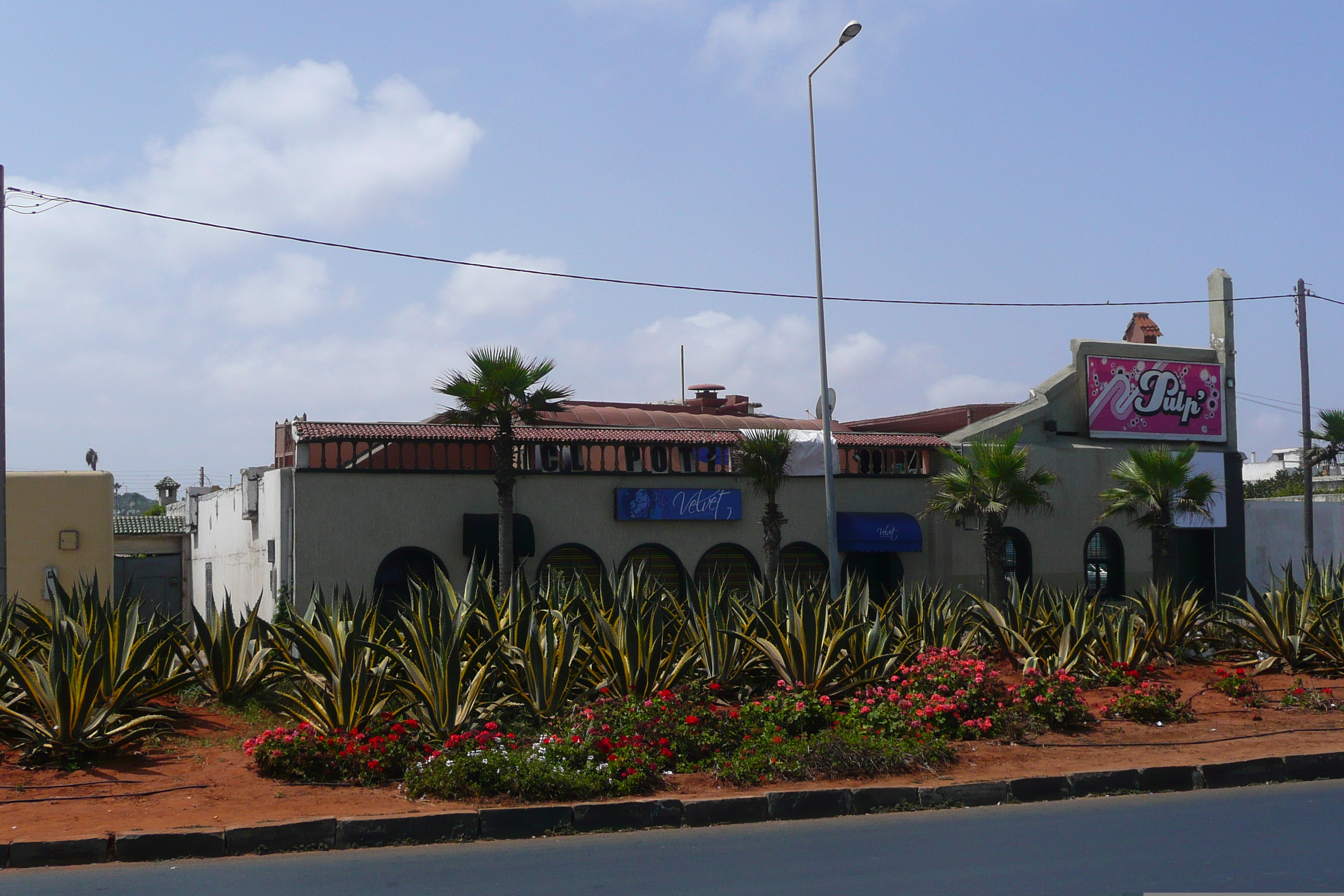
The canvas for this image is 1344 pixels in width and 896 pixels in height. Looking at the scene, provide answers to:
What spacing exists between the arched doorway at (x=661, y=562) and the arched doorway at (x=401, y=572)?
3917 millimetres

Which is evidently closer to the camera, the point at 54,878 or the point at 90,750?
the point at 54,878

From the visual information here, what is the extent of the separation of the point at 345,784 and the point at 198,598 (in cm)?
2476

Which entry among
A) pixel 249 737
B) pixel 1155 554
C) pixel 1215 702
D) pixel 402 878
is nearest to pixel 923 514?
pixel 1155 554

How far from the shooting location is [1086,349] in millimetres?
29438

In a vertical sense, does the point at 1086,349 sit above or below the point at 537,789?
above

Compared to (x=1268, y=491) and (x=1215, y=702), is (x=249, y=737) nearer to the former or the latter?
(x=1215, y=702)

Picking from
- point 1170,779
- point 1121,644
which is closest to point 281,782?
point 1170,779

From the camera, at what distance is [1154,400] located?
1200 inches

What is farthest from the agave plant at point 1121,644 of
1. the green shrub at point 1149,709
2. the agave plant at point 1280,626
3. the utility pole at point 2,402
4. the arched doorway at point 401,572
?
the utility pole at point 2,402

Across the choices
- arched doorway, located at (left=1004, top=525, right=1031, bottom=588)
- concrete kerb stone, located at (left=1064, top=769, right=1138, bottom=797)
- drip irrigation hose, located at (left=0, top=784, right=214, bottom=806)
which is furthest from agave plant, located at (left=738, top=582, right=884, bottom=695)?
arched doorway, located at (left=1004, top=525, right=1031, bottom=588)

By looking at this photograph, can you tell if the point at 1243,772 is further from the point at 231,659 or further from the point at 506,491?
the point at 506,491

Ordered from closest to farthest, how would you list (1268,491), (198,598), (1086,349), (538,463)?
1. (538,463)
2. (1086,349)
3. (198,598)
4. (1268,491)

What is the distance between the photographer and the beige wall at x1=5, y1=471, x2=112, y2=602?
930 inches

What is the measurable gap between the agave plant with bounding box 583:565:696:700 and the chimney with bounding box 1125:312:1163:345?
930 inches
